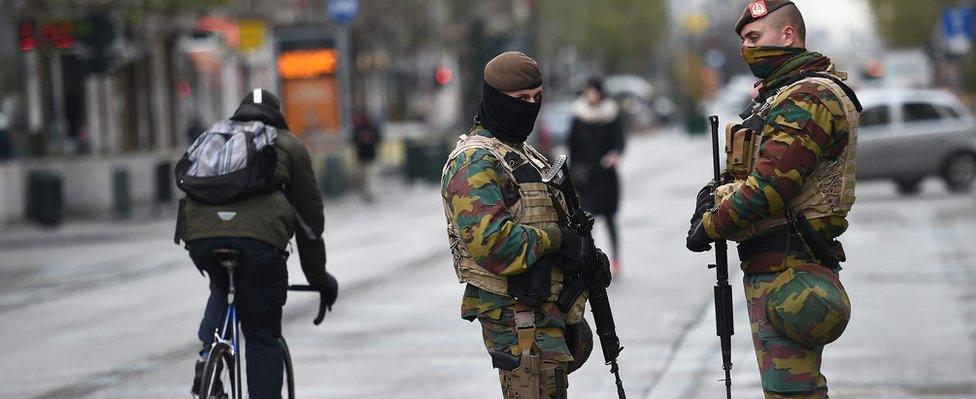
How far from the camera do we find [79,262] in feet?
63.2

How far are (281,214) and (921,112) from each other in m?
19.9

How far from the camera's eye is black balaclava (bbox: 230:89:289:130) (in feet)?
22.3

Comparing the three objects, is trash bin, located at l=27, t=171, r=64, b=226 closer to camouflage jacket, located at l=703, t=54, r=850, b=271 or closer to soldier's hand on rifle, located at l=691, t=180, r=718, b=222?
soldier's hand on rifle, located at l=691, t=180, r=718, b=222

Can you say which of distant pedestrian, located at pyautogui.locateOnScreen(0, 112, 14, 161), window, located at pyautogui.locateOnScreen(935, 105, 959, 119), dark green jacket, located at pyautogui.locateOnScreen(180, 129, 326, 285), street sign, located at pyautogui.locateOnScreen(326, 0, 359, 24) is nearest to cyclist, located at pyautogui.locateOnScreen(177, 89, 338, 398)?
dark green jacket, located at pyautogui.locateOnScreen(180, 129, 326, 285)

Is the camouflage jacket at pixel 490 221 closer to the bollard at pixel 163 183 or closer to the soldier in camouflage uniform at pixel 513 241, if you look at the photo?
the soldier in camouflage uniform at pixel 513 241

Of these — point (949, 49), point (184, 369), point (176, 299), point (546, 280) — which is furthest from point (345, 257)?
point (949, 49)

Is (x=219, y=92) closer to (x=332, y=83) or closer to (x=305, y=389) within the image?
(x=332, y=83)

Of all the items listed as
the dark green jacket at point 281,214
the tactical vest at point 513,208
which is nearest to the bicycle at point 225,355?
the dark green jacket at point 281,214

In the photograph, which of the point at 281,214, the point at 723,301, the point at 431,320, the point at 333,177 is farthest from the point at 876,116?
the point at 723,301

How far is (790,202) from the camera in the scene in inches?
206

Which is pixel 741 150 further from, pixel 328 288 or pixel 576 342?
pixel 328 288

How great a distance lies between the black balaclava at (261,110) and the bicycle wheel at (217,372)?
93 centimetres

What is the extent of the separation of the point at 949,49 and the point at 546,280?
33.2m

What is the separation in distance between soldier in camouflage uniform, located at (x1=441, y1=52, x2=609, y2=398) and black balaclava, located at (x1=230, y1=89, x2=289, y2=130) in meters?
1.70
